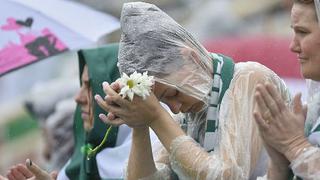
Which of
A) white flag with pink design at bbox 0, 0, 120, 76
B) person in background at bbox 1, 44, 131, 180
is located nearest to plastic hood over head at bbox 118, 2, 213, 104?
person in background at bbox 1, 44, 131, 180

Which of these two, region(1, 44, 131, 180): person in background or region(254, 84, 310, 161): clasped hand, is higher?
region(254, 84, 310, 161): clasped hand

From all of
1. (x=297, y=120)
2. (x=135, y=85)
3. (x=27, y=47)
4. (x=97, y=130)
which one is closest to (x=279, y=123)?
(x=297, y=120)

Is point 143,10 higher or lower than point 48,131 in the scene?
higher

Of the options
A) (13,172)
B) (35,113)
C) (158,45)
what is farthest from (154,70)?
(35,113)

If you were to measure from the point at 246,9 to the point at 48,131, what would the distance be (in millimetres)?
2577

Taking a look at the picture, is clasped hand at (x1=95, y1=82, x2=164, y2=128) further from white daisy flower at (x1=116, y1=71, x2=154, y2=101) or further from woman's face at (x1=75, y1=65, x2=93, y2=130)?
woman's face at (x1=75, y1=65, x2=93, y2=130)

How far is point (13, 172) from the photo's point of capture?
16.4 feet

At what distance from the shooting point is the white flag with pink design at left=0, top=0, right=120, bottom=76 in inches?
232

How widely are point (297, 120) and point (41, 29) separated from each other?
2.64 meters

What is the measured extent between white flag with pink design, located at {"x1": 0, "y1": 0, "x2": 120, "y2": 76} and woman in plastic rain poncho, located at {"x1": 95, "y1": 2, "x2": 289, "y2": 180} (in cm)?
162

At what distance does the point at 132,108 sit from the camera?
4039mm

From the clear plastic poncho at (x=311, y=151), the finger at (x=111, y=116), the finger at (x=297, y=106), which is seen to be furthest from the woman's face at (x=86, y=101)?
the finger at (x=297, y=106)

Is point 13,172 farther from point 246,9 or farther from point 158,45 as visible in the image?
point 246,9

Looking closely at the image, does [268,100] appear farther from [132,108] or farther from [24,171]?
[24,171]
